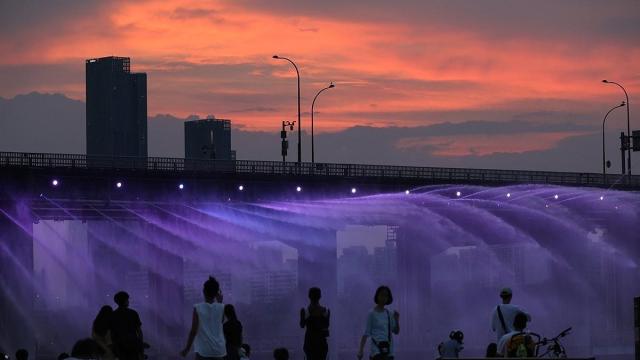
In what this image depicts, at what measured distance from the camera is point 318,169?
102m

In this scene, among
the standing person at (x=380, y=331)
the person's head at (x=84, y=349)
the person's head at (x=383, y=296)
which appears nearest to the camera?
the person's head at (x=84, y=349)

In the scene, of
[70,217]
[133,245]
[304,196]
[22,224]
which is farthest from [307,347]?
[133,245]

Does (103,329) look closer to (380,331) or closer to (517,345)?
(380,331)

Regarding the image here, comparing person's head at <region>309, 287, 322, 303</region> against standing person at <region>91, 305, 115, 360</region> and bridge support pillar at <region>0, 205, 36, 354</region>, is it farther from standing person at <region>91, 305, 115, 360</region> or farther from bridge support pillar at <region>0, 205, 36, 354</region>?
bridge support pillar at <region>0, 205, 36, 354</region>

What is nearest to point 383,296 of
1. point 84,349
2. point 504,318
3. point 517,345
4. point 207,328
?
point 504,318

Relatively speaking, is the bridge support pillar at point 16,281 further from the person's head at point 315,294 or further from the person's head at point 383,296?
the person's head at point 383,296

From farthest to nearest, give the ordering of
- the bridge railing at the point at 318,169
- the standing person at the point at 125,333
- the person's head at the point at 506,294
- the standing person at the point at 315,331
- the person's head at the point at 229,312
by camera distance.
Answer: the bridge railing at the point at 318,169 → the standing person at the point at 315,331 → the person's head at the point at 506,294 → the person's head at the point at 229,312 → the standing person at the point at 125,333

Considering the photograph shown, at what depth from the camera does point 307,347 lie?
30.8 m

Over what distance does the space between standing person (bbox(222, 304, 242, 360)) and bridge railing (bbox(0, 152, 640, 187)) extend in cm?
5671

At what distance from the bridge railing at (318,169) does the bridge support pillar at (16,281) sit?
587 centimetres

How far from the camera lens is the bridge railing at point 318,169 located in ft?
282

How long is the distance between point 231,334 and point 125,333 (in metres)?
2.54

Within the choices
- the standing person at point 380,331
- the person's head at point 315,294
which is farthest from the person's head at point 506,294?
the person's head at point 315,294

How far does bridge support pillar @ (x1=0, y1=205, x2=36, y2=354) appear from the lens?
90812mm
